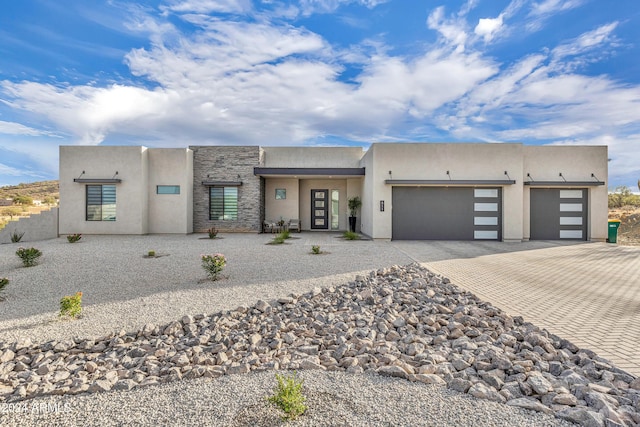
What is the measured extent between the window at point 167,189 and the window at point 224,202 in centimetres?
169

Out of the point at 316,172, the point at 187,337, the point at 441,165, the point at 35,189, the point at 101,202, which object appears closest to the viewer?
the point at 187,337

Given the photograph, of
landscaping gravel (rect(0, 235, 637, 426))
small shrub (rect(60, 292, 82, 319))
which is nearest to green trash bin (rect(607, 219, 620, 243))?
landscaping gravel (rect(0, 235, 637, 426))

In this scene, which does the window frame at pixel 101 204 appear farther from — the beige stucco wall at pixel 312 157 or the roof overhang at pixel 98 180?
the beige stucco wall at pixel 312 157

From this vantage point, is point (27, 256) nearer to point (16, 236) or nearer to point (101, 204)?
point (16, 236)

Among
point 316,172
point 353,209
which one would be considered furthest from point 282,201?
point 353,209

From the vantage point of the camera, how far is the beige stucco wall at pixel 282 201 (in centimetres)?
1862

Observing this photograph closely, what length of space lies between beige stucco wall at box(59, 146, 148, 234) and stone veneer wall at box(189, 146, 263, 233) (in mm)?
2674

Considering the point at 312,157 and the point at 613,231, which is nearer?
the point at 613,231

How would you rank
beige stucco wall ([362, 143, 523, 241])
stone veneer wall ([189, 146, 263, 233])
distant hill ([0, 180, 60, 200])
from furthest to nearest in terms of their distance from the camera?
distant hill ([0, 180, 60, 200])
stone veneer wall ([189, 146, 263, 233])
beige stucco wall ([362, 143, 523, 241])

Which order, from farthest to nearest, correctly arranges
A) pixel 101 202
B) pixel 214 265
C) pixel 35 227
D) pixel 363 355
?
pixel 101 202 → pixel 35 227 → pixel 214 265 → pixel 363 355

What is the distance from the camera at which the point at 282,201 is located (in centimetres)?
1867

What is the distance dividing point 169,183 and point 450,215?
1370 cm

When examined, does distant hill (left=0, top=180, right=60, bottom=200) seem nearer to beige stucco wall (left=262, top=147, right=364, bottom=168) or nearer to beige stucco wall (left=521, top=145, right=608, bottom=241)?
beige stucco wall (left=262, top=147, right=364, bottom=168)

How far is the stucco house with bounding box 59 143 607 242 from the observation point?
13.8 m
